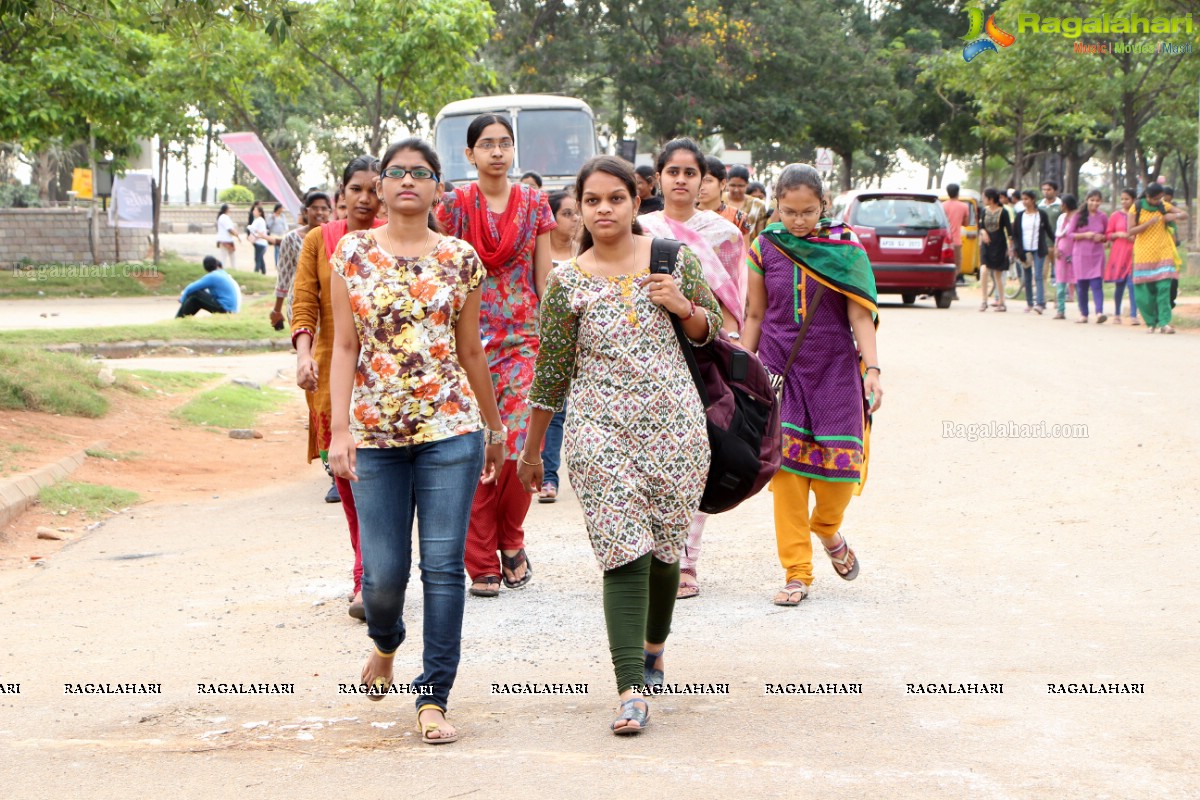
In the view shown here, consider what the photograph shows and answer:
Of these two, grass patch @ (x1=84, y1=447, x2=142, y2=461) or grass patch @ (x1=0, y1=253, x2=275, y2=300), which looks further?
grass patch @ (x1=0, y1=253, x2=275, y2=300)

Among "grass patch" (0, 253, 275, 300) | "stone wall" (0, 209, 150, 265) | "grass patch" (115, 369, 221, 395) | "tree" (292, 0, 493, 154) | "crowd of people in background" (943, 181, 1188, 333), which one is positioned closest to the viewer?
"grass patch" (115, 369, 221, 395)

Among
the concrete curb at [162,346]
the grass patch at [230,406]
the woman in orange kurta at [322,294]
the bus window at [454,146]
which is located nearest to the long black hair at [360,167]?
the woman in orange kurta at [322,294]

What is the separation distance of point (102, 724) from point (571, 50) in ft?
115

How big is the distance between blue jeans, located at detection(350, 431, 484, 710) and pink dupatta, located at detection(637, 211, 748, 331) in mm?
2245

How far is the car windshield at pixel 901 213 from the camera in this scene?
21.5 metres

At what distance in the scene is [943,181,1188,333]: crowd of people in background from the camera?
1673 centimetres

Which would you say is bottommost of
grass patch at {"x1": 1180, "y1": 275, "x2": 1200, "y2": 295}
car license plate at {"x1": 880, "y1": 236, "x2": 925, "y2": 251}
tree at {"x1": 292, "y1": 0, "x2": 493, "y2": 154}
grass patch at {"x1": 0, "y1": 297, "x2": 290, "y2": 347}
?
grass patch at {"x1": 0, "y1": 297, "x2": 290, "y2": 347}

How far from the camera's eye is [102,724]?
4.48m

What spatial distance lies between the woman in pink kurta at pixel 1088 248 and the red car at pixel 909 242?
8.60ft

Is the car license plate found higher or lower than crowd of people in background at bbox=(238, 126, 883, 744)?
higher

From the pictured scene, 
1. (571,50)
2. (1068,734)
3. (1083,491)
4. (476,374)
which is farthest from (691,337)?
(571,50)

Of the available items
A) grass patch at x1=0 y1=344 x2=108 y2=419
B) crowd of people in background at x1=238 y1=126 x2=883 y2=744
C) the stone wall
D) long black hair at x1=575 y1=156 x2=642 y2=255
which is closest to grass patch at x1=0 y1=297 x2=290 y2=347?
grass patch at x1=0 y1=344 x2=108 y2=419

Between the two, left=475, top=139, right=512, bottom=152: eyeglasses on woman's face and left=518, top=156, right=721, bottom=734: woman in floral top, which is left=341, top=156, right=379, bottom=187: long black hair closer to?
left=475, top=139, right=512, bottom=152: eyeglasses on woman's face

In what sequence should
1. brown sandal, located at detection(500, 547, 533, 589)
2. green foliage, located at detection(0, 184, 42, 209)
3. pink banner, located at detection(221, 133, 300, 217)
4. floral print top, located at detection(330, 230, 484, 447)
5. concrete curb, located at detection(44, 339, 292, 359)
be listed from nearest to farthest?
floral print top, located at detection(330, 230, 484, 447) → brown sandal, located at detection(500, 547, 533, 589) → concrete curb, located at detection(44, 339, 292, 359) → pink banner, located at detection(221, 133, 300, 217) → green foliage, located at detection(0, 184, 42, 209)
